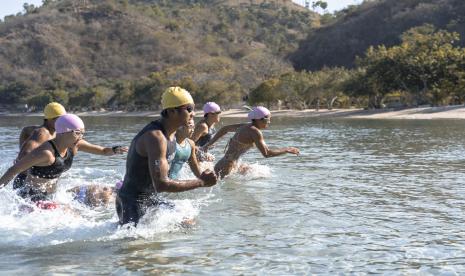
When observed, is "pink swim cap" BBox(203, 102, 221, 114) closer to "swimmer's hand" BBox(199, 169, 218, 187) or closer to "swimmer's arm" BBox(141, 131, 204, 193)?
"swimmer's arm" BBox(141, 131, 204, 193)

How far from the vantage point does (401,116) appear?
53.0 m

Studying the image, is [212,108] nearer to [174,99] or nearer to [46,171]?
[46,171]

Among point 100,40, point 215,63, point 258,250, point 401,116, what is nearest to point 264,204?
point 258,250

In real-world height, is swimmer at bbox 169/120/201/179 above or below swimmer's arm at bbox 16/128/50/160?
below

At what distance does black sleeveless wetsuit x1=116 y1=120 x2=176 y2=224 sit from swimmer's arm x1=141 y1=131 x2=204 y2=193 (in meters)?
0.12

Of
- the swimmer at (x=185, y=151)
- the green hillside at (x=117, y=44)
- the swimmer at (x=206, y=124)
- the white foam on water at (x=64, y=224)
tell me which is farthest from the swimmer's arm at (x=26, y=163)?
the green hillside at (x=117, y=44)

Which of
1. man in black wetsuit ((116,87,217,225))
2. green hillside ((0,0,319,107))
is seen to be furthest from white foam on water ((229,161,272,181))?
green hillside ((0,0,319,107))

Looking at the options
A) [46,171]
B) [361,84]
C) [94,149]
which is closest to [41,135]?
[46,171]

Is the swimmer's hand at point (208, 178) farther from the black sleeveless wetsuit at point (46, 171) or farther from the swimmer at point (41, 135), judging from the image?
the swimmer at point (41, 135)

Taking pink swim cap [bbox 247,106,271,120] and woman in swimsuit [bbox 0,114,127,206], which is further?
pink swim cap [bbox 247,106,271,120]

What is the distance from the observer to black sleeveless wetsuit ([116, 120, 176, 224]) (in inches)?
248

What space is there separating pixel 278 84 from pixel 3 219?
68.1 m

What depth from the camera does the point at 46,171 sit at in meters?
7.66

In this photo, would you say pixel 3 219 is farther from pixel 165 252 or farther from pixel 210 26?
pixel 210 26
